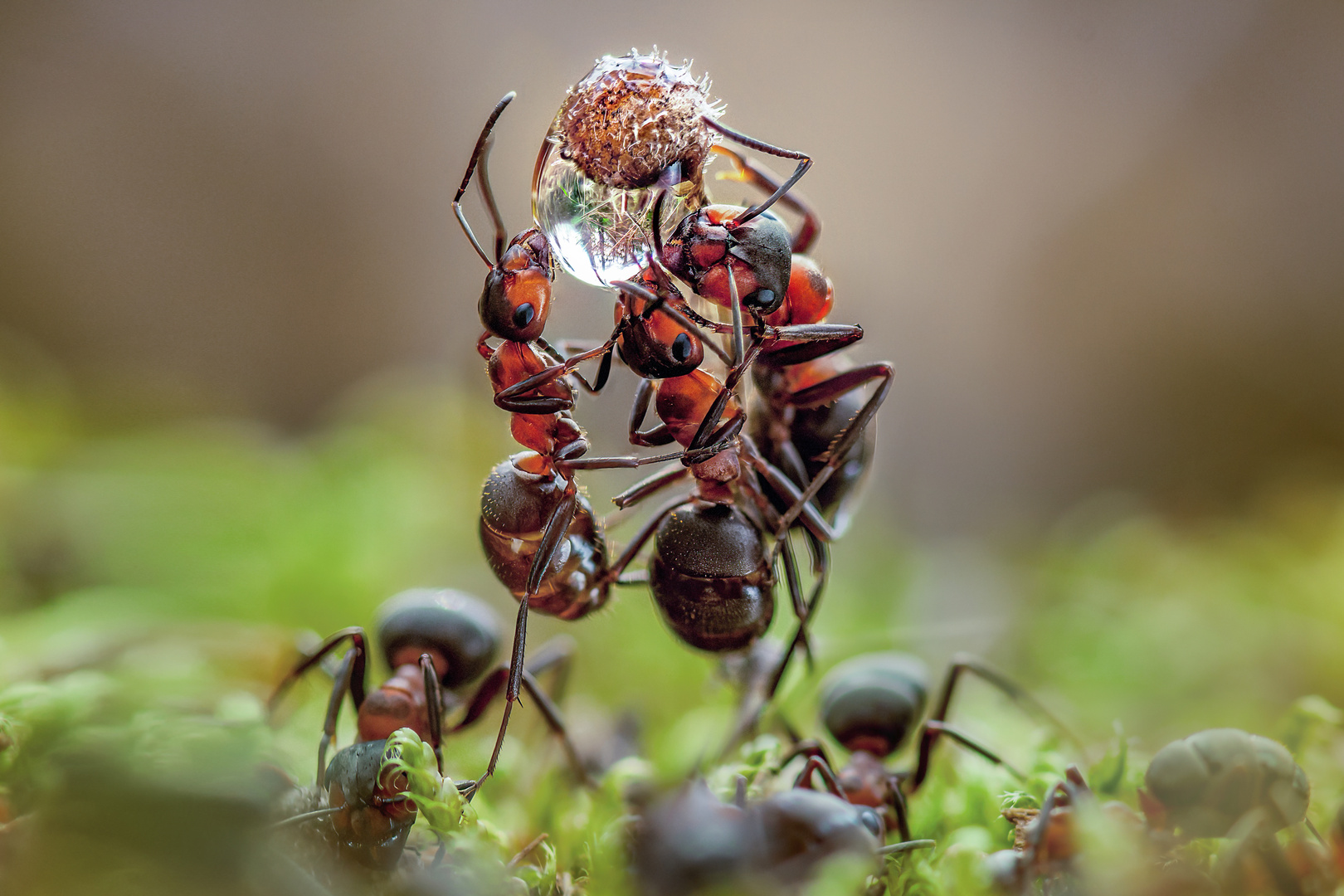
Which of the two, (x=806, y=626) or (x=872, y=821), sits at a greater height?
(x=806, y=626)

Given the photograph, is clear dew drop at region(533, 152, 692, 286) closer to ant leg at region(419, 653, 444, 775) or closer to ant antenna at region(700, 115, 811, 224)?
ant antenna at region(700, 115, 811, 224)

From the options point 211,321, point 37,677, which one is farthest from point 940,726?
point 211,321

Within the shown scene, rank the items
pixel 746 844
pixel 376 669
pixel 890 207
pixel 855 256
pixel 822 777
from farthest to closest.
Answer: pixel 890 207
pixel 855 256
pixel 376 669
pixel 822 777
pixel 746 844

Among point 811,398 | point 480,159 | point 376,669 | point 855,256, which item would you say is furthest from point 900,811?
point 855,256

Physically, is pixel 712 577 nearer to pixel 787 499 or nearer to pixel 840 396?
pixel 787 499

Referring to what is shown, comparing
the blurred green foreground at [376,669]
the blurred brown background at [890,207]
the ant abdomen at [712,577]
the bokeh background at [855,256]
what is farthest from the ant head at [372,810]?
the blurred brown background at [890,207]

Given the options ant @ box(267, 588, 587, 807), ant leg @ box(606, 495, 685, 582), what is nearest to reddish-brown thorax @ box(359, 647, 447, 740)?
ant @ box(267, 588, 587, 807)

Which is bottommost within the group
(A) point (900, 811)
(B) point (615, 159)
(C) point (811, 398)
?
(A) point (900, 811)

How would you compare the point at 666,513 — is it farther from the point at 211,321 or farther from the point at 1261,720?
the point at 211,321
